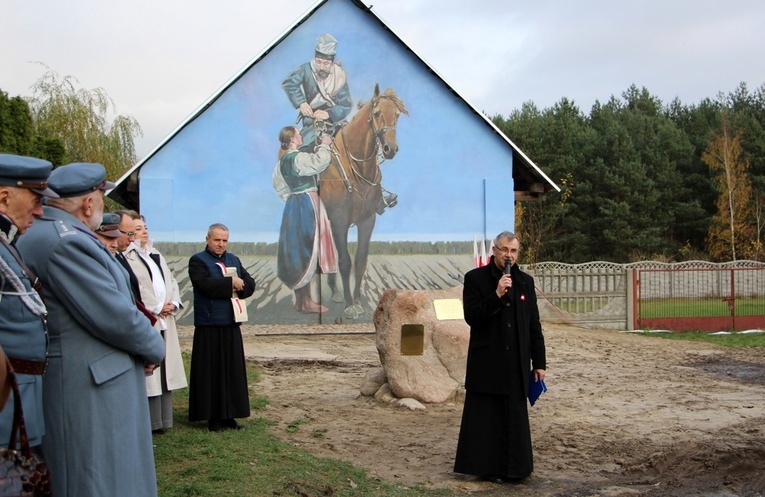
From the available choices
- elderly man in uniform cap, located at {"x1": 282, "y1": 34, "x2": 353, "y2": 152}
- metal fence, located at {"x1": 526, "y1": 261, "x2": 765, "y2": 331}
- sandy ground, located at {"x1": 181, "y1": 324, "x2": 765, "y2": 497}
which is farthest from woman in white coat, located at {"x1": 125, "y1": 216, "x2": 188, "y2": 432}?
metal fence, located at {"x1": 526, "y1": 261, "x2": 765, "y2": 331}

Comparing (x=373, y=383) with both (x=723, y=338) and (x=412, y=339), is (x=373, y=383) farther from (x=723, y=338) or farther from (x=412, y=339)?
(x=723, y=338)

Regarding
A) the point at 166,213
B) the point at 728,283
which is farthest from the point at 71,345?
the point at 728,283

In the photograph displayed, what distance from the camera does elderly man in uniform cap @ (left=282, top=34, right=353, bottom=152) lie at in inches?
782

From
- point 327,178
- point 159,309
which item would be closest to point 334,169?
point 327,178

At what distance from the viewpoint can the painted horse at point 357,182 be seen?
1983 centimetres

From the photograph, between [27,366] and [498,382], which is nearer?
[27,366]

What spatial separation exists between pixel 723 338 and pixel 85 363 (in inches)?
764

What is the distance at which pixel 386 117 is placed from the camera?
66.4ft

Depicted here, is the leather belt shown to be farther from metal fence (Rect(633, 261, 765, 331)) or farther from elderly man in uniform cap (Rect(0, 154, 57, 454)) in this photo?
metal fence (Rect(633, 261, 765, 331))

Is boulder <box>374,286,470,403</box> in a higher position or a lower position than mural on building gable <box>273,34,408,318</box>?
lower

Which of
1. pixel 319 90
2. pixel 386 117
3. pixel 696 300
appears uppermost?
pixel 319 90

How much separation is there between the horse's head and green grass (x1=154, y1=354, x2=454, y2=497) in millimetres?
12432

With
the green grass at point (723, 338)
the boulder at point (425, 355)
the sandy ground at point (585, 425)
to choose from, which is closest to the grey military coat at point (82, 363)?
the sandy ground at point (585, 425)

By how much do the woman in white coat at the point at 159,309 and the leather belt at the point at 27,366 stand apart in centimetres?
411
